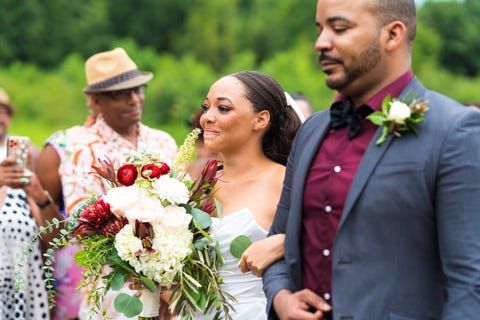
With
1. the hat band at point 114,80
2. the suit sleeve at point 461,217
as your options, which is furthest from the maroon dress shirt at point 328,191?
the hat band at point 114,80

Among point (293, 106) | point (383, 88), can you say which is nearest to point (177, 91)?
point (293, 106)

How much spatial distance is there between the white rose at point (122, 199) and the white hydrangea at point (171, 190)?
4.4 inches

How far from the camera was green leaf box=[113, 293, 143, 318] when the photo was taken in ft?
14.3

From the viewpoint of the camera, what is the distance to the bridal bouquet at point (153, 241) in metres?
4.34

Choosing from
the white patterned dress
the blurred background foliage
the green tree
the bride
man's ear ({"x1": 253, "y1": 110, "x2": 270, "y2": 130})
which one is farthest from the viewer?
the green tree

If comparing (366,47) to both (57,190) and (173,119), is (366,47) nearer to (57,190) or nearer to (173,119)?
(57,190)

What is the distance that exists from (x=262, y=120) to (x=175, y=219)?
798 mm

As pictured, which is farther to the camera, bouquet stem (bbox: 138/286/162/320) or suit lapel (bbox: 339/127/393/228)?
bouquet stem (bbox: 138/286/162/320)

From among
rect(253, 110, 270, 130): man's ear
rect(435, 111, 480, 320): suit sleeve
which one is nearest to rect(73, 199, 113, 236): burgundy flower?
rect(253, 110, 270, 130): man's ear

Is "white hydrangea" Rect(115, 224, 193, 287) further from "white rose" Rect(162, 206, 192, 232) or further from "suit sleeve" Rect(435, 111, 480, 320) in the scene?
"suit sleeve" Rect(435, 111, 480, 320)

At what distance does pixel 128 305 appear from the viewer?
4.36 meters

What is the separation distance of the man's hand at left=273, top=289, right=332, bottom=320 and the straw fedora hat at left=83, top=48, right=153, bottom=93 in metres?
4.03

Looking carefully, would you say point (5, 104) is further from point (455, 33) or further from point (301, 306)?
point (455, 33)

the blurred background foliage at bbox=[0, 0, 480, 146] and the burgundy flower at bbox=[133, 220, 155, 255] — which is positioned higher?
the burgundy flower at bbox=[133, 220, 155, 255]
